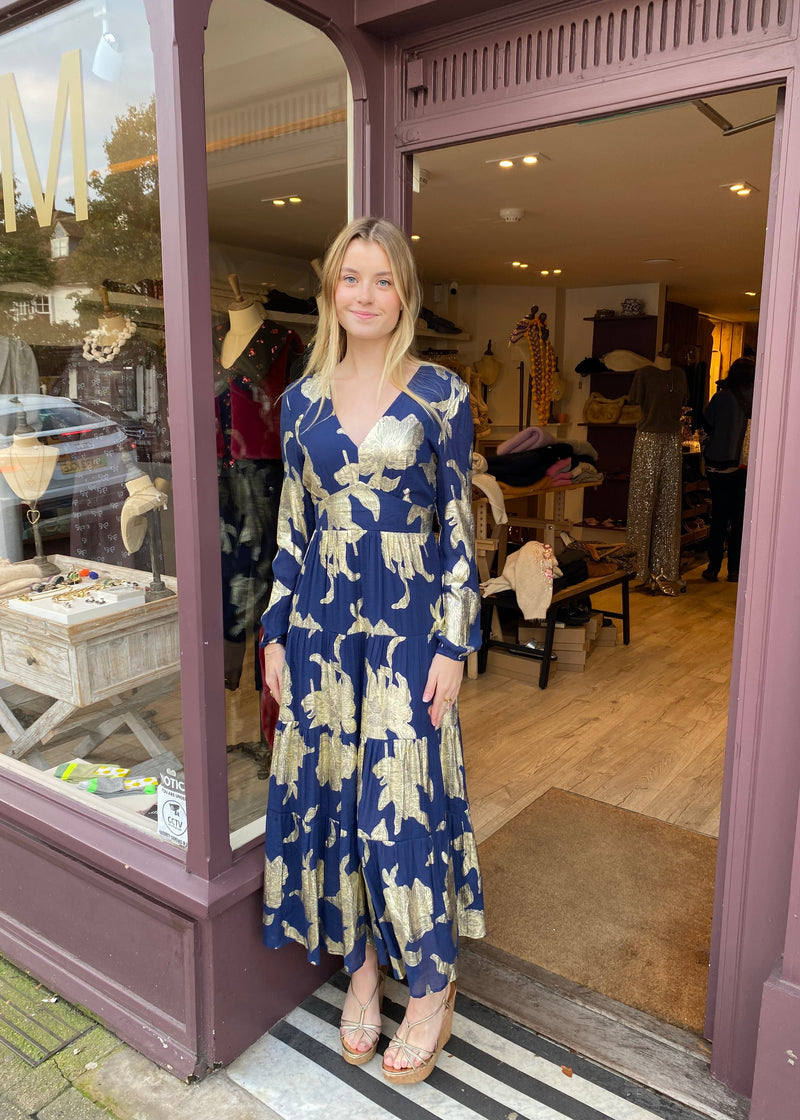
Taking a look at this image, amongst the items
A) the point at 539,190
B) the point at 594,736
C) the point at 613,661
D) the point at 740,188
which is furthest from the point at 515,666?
the point at 740,188

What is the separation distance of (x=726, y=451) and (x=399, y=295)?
18.4 feet

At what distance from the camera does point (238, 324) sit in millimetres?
1768

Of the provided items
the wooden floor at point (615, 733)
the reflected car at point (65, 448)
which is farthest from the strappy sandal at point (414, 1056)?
the reflected car at point (65, 448)

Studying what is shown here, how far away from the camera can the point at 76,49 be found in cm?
182

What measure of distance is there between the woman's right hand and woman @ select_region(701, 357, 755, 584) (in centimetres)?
544

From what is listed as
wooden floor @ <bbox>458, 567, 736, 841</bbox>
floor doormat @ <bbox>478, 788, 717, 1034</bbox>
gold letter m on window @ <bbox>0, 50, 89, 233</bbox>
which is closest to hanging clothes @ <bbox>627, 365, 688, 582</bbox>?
wooden floor @ <bbox>458, 567, 736, 841</bbox>

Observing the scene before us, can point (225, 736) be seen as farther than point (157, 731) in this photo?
No

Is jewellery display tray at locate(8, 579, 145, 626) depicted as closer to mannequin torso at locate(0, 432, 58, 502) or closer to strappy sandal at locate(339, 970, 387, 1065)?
mannequin torso at locate(0, 432, 58, 502)

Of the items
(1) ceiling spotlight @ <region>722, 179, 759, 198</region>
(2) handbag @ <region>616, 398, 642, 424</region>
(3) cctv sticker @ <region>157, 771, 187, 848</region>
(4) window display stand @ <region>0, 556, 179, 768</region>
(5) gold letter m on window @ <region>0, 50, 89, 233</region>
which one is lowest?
(3) cctv sticker @ <region>157, 771, 187, 848</region>

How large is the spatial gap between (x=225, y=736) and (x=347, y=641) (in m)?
0.35

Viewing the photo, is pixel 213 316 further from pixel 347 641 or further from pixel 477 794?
pixel 477 794

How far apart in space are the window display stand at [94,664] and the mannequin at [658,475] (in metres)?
5.01

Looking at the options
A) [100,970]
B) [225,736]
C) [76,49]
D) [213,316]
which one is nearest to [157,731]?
[225,736]

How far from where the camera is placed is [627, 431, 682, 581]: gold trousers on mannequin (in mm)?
6445
